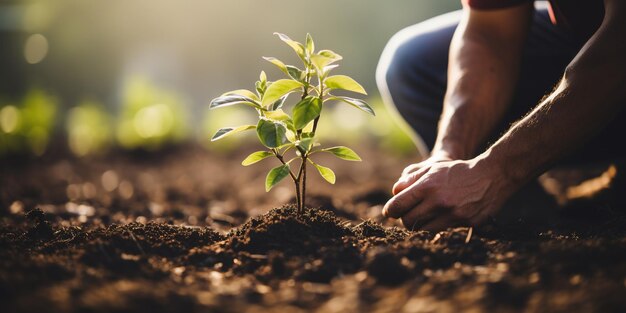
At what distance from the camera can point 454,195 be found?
4.79ft

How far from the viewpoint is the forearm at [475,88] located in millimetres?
1839

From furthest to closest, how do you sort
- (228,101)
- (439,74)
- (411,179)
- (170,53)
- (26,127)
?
(170,53) → (26,127) → (439,74) → (411,179) → (228,101)

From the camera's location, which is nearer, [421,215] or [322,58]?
[322,58]

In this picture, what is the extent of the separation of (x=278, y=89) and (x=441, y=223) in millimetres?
674

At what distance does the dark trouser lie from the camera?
2.44m

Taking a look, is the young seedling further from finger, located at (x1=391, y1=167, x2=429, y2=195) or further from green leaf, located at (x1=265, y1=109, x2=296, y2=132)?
finger, located at (x1=391, y1=167, x2=429, y2=195)

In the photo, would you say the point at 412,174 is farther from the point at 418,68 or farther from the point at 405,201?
the point at 418,68

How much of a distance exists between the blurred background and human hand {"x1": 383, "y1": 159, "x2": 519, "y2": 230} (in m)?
3.15

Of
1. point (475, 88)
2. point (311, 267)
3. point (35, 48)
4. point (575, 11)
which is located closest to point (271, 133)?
point (311, 267)

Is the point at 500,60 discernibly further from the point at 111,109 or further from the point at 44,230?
the point at 111,109

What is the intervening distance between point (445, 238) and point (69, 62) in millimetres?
7385

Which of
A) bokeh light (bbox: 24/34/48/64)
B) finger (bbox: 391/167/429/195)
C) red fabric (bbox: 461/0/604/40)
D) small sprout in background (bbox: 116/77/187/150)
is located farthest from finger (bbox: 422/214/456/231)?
bokeh light (bbox: 24/34/48/64)

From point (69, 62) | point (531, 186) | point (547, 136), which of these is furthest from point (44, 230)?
point (69, 62)

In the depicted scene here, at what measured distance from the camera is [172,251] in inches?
54.7
